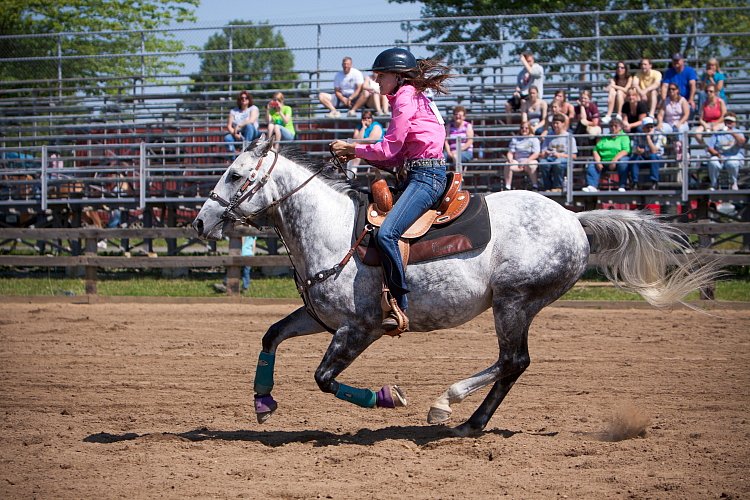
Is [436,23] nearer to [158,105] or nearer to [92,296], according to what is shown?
[158,105]

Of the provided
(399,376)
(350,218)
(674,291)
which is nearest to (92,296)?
(399,376)

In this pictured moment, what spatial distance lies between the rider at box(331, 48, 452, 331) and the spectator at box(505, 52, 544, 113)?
12.7 metres

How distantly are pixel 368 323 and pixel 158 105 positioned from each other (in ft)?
63.3

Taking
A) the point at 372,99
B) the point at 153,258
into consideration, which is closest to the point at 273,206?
the point at 153,258

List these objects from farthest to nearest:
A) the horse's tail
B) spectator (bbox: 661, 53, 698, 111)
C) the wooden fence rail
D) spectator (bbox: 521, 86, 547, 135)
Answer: spectator (bbox: 521, 86, 547, 135) → spectator (bbox: 661, 53, 698, 111) → the wooden fence rail → the horse's tail

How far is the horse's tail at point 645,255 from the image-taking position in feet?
26.0

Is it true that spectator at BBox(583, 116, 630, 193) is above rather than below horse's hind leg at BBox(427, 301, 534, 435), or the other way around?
above

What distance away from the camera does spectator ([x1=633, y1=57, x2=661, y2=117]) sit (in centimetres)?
1865

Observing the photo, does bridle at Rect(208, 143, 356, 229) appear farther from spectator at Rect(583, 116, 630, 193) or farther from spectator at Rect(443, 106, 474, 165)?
spectator at Rect(583, 116, 630, 193)

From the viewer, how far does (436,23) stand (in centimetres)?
2433

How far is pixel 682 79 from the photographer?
19.1 meters

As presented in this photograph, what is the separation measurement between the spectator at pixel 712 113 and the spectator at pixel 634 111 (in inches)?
44.0

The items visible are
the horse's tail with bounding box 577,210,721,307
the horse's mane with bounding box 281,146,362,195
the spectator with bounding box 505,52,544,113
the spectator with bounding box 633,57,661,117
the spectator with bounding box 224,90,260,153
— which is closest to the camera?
the horse's mane with bounding box 281,146,362,195

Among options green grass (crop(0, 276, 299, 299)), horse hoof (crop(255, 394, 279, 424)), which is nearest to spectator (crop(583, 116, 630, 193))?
green grass (crop(0, 276, 299, 299))
